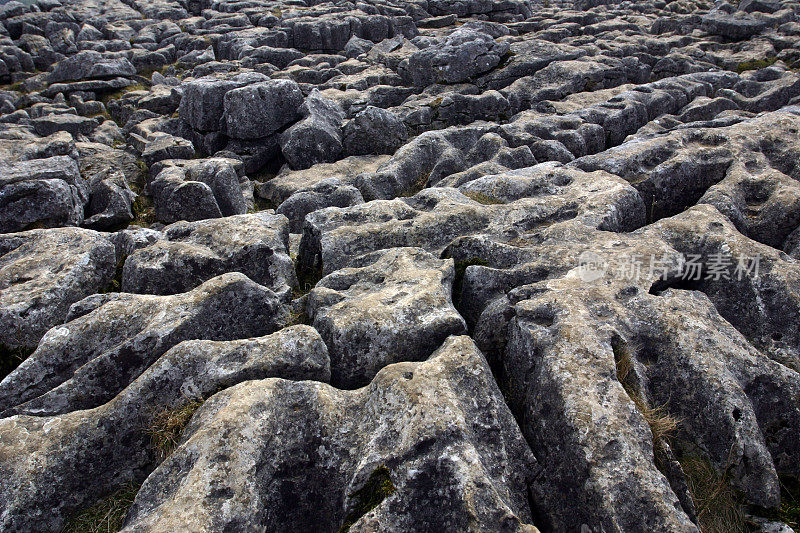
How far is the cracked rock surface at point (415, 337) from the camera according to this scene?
712cm

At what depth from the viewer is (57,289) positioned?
36.8ft

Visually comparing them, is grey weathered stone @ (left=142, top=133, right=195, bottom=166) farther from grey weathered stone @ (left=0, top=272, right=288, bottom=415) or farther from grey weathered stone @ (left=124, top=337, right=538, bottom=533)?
grey weathered stone @ (left=124, top=337, right=538, bottom=533)

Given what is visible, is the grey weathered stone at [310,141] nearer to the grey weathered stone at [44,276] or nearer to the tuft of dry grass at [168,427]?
the grey weathered stone at [44,276]

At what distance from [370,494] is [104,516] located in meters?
4.40

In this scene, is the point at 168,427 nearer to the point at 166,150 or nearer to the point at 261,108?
the point at 166,150

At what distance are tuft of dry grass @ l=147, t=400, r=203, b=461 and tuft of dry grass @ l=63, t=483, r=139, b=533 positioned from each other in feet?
2.75

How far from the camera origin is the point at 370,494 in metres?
6.83

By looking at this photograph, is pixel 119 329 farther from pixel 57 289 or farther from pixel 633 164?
pixel 633 164

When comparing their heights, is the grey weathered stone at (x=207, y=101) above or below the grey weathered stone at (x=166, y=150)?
above

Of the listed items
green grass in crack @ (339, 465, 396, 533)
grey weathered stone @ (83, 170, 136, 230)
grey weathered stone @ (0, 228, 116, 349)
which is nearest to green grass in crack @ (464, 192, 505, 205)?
green grass in crack @ (339, 465, 396, 533)

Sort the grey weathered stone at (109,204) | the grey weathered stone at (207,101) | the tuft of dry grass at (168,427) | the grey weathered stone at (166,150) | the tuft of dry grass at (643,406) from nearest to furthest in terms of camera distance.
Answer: the tuft of dry grass at (643,406) → the tuft of dry grass at (168,427) → the grey weathered stone at (109,204) → the grey weathered stone at (166,150) → the grey weathered stone at (207,101)

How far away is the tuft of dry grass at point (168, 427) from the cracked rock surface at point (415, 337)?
0.03m

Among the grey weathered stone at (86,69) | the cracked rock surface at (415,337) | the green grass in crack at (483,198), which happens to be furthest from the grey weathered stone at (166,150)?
the grey weathered stone at (86,69)

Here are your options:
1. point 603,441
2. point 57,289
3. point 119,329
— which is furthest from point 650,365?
point 57,289
